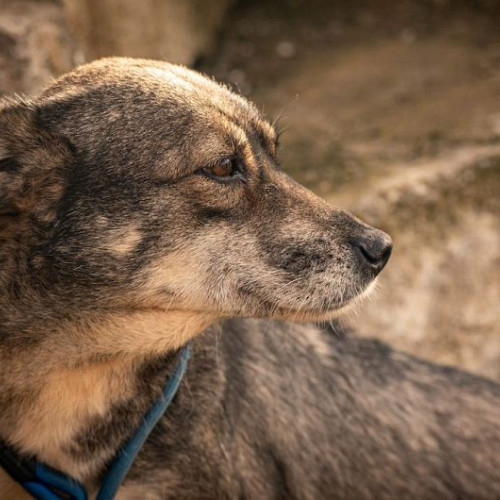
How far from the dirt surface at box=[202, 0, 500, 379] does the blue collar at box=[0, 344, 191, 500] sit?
2450mm

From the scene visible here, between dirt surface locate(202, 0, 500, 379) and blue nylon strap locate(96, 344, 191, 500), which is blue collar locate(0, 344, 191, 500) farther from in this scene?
dirt surface locate(202, 0, 500, 379)

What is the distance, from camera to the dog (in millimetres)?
2820

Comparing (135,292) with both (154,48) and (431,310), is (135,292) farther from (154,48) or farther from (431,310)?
(154,48)

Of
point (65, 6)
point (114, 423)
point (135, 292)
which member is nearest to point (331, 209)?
point (135, 292)

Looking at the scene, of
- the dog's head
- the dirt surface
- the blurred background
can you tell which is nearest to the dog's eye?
the dog's head

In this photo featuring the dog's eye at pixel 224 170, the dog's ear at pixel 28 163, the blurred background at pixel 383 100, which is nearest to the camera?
the dog's ear at pixel 28 163

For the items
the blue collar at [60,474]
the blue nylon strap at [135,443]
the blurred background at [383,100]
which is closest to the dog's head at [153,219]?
the blue nylon strap at [135,443]

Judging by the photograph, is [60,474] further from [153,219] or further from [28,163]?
[28,163]

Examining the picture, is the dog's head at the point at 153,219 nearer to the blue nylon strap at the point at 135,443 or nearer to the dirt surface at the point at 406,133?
the blue nylon strap at the point at 135,443

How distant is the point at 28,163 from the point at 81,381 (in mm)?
717

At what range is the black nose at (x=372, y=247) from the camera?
3.06 metres

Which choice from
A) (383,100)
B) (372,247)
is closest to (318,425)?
(372,247)

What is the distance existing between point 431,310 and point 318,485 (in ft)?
7.32

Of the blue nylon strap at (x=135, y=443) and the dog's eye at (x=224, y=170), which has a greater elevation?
the dog's eye at (x=224, y=170)
